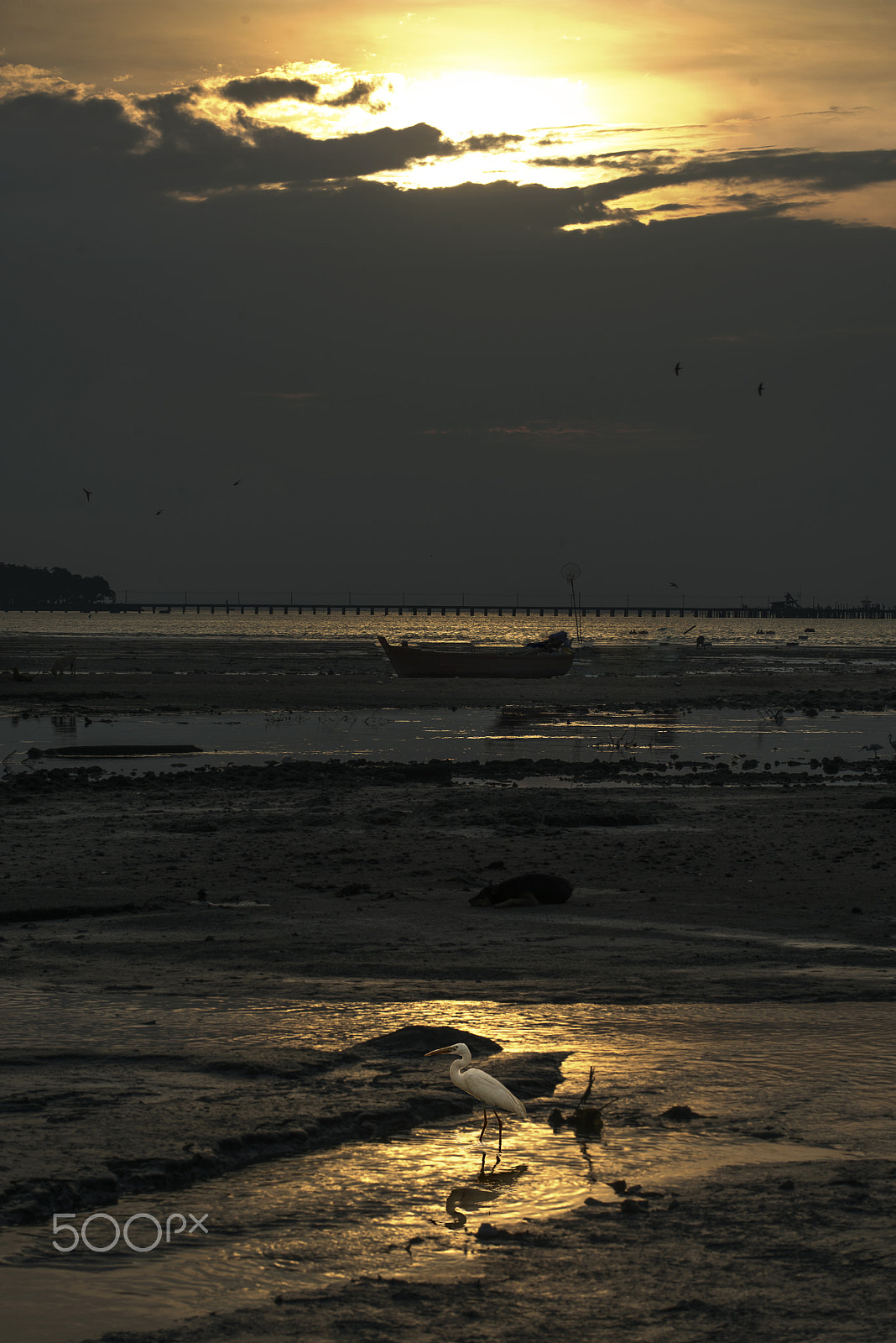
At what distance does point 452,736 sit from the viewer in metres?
30.8

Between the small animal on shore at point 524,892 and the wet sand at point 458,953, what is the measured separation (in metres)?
0.15

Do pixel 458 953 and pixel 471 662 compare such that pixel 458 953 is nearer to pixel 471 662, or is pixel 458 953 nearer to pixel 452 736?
pixel 452 736

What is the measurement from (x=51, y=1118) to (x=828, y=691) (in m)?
46.7

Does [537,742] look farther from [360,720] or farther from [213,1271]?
[213,1271]

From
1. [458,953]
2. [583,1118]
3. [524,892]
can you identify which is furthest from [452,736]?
[583,1118]

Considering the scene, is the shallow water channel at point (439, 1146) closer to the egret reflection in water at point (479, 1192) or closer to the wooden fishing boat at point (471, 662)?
the egret reflection in water at point (479, 1192)

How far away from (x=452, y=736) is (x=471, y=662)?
1052 inches

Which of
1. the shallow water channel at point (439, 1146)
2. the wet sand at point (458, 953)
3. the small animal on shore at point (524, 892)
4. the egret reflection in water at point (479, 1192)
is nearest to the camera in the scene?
the wet sand at point (458, 953)

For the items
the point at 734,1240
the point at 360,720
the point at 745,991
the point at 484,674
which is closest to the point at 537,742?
the point at 360,720

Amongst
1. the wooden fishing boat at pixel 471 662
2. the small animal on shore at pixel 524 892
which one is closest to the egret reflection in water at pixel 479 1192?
the small animal on shore at pixel 524 892

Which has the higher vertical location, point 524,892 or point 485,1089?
point 485,1089

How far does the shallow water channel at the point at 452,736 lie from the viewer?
84.6 feet

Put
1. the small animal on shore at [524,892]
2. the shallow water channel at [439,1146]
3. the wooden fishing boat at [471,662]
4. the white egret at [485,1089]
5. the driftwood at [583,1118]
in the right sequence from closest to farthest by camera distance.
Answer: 1. the shallow water channel at [439,1146]
2. the white egret at [485,1089]
3. the driftwood at [583,1118]
4. the small animal on shore at [524,892]
5. the wooden fishing boat at [471,662]

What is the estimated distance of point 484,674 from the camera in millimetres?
57844
